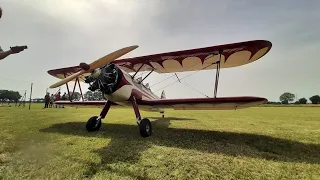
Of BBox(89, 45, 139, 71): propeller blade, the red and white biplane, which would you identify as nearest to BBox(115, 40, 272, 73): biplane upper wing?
the red and white biplane

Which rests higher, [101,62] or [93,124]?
[101,62]

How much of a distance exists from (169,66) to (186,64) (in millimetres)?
872

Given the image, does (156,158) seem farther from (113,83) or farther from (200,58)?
(200,58)

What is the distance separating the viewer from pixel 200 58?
8.45 m

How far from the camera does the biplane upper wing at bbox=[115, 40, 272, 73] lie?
7.09 metres

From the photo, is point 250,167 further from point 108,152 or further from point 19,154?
point 19,154

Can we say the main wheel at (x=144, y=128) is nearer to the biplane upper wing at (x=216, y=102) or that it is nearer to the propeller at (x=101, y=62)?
the biplane upper wing at (x=216, y=102)

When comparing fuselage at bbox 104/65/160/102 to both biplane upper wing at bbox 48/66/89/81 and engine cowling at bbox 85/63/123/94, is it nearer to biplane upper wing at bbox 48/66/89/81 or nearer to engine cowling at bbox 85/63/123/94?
engine cowling at bbox 85/63/123/94

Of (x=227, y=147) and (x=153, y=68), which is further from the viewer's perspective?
(x=153, y=68)

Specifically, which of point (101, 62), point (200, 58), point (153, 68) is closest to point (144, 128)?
point (101, 62)

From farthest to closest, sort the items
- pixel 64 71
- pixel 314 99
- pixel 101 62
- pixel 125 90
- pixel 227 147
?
pixel 314 99 < pixel 64 71 < pixel 125 90 < pixel 101 62 < pixel 227 147

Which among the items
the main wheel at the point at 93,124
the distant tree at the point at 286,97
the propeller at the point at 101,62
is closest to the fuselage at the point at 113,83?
the propeller at the point at 101,62

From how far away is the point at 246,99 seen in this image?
249 inches

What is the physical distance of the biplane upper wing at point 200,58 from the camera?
709 centimetres
